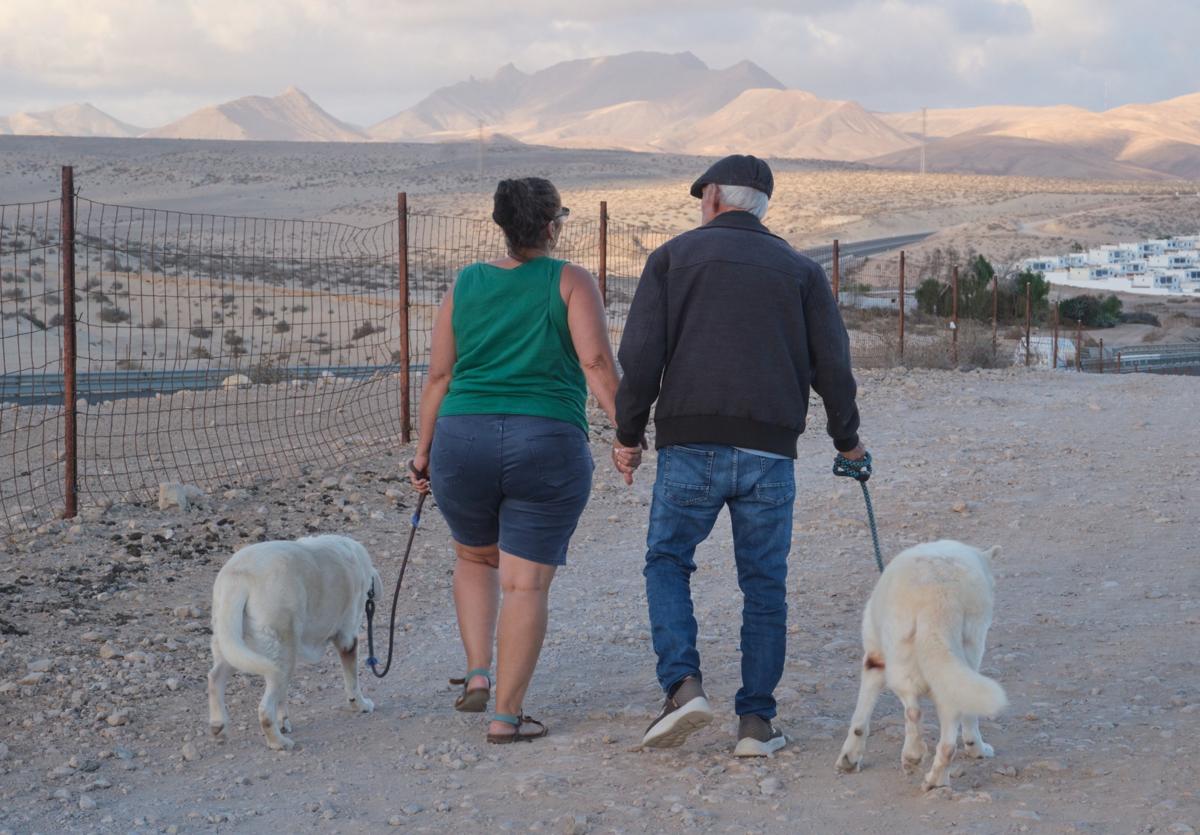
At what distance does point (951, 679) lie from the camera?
4020mm

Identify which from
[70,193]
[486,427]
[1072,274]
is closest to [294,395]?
[70,193]

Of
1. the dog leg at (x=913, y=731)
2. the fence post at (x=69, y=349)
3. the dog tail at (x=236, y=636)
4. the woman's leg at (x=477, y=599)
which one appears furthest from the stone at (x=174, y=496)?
the dog leg at (x=913, y=731)

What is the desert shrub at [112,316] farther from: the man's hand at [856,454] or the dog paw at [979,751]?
the dog paw at [979,751]

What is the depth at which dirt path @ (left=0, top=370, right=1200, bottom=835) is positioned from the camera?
4.15 metres

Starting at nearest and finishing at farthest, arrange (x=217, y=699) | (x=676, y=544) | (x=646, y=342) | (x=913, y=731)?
(x=913, y=731), (x=646, y=342), (x=676, y=544), (x=217, y=699)

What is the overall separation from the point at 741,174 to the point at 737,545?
4.16 ft

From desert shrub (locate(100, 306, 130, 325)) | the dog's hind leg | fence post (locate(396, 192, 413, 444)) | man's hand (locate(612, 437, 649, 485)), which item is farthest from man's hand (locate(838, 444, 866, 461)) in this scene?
desert shrub (locate(100, 306, 130, 325))

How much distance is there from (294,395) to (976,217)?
7583cm

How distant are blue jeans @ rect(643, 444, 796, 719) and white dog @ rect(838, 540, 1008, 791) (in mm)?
340

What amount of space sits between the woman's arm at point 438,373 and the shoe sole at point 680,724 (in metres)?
1.35

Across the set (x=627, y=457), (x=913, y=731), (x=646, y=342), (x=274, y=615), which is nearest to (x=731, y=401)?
(x=646, y=342)

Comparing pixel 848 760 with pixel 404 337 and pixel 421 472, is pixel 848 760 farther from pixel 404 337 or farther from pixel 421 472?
pixel 404 337

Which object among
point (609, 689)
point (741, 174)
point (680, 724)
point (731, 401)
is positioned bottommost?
point (609, 689)

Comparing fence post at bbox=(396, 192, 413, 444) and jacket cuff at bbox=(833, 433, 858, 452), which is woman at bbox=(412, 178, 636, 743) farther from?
fence post at bbox=(396, 192, 413, 444)
